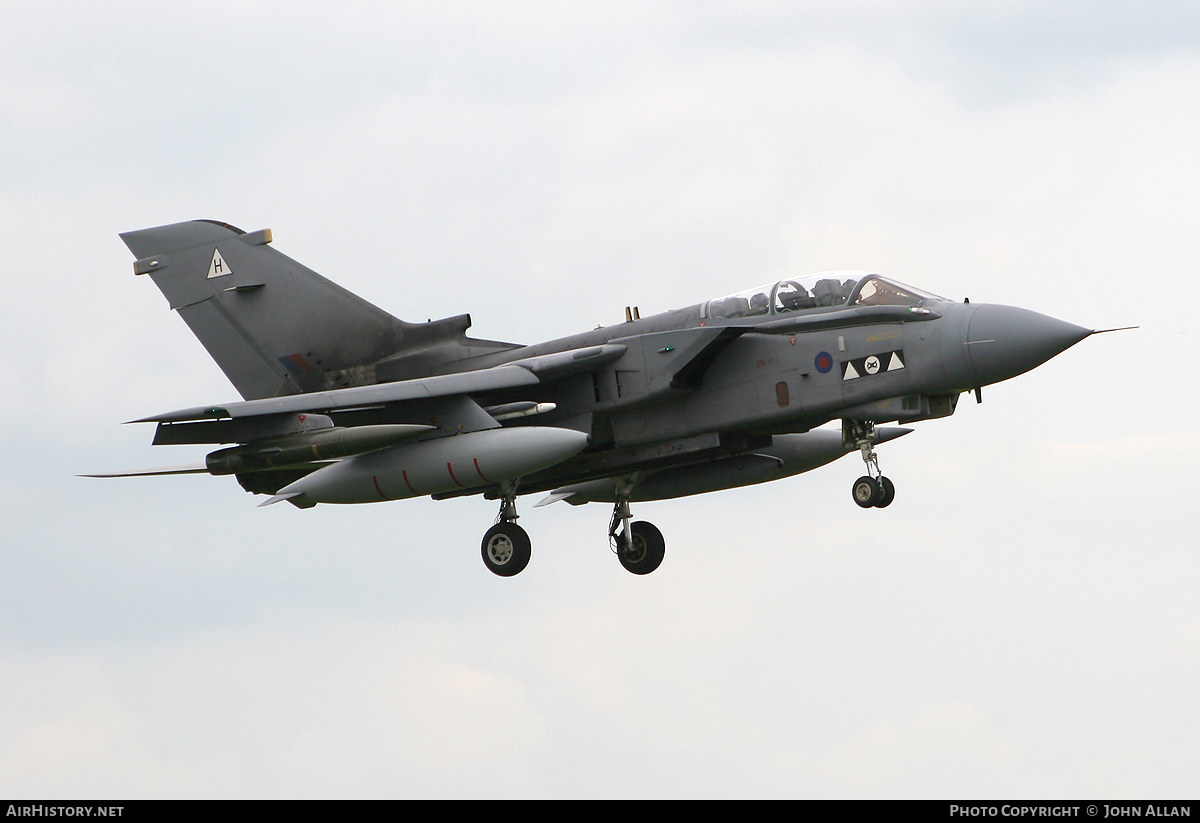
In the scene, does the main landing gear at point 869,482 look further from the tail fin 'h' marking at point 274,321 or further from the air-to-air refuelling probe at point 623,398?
the tail fin 'h' marking at point 274,321

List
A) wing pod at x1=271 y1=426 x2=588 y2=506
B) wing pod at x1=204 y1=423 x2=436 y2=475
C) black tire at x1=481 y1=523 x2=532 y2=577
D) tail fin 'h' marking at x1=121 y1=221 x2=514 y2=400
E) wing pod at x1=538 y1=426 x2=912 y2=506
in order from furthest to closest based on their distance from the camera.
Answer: wing pod at x1=538 y1=426 x2=912 y2=506 < tail fin 'h' marking at x1=121 y1=221 x2=514 y2=400 < black tire at x1=481 y1=523 x2=532 y2=577 < wing pod at x1=204 y1=423 x2=436 y2=475 < wing pod at x1=271 y1=426 x2=588 y2=506

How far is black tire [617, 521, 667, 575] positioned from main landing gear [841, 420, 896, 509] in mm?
4020

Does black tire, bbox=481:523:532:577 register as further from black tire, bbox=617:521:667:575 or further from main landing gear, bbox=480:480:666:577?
black tire, bbox=617:521:667:575

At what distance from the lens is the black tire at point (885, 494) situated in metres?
17.9

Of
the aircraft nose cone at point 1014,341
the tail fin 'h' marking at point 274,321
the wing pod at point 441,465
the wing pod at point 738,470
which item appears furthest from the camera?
the wing pod at point 738,470

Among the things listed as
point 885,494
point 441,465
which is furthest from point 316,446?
point 885,494

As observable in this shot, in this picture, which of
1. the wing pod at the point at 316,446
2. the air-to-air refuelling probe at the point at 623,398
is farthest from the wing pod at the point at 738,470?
the wing pod at the point at 316,446

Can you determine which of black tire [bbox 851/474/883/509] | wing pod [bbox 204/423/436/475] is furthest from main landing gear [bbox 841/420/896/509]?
wing pod [bbox 204/423/436/475]

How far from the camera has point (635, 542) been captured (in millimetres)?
21750

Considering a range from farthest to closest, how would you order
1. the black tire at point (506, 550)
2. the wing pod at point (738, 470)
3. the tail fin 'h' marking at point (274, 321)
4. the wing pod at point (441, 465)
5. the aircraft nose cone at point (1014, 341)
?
the wing pod at point (738, 470) < the tail fin 'h' marking at point (274, 321) < the black tire at point (506, 550) < the wing pod at point (441, 465) < the aircraft nose cone at point (1014, 341)

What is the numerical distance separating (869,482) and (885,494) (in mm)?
242

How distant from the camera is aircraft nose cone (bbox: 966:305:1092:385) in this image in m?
17.2

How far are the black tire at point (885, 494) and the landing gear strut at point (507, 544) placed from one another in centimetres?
476
